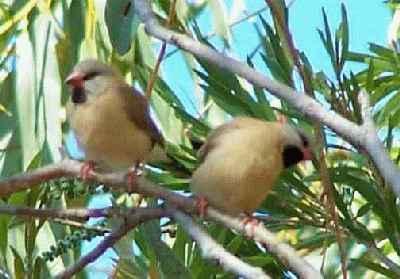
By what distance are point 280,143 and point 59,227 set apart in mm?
437

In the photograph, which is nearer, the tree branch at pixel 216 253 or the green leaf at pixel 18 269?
the tree branch at pixel 216 253

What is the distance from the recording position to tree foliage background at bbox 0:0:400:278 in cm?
157

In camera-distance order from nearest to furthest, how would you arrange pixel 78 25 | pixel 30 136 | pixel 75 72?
pixel 75 72 → pixel 30 136 → pixel 78 25

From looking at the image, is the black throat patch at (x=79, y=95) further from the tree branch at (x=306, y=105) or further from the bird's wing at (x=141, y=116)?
the tree branch at (x=306, y=105)

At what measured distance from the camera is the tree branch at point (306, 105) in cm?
117

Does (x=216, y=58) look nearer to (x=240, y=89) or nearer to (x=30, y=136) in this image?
(x=240, y=89)

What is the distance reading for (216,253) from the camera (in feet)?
4.14

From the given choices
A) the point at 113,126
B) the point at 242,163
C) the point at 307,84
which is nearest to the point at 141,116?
the point at 113,126

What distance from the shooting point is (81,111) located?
1869 millimetres

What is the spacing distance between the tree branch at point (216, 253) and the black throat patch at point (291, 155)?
469 mm

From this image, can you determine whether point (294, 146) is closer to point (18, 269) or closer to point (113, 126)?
point (113, 126)

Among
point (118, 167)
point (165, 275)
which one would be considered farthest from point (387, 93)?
point (165, 275)

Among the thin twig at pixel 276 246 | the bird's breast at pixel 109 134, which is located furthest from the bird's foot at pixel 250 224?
the bird's breast at pixel 109 134

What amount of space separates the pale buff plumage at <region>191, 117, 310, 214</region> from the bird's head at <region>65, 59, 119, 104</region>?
0.64ft
